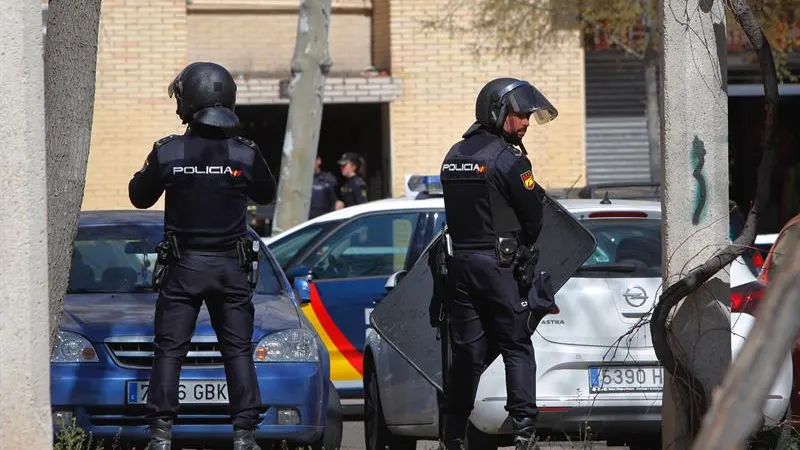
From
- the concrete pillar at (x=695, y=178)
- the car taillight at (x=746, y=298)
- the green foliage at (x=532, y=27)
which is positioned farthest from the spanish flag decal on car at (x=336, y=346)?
A: the green foliage at (x=532, y=27)

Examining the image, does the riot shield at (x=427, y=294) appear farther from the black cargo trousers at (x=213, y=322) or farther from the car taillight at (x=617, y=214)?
the car taillight at (x=617, y=214)

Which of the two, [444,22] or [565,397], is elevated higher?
[444,22]

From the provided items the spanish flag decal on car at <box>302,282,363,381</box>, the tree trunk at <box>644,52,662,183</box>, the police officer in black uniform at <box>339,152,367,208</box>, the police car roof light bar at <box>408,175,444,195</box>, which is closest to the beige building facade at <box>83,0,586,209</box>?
the police officer in black uniform at <box>339,152,367,208</box>

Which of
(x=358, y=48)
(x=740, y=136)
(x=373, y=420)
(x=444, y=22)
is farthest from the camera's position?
(x=740, y=136)

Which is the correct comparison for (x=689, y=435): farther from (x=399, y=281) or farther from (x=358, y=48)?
(x=358, y=48)

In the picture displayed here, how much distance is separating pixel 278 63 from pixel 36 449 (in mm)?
13546

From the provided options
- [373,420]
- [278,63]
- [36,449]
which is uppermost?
[278,63]

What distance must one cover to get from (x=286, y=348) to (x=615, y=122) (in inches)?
490

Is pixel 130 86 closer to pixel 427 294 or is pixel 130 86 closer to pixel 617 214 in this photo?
pixel 617 214

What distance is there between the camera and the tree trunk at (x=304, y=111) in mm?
13219

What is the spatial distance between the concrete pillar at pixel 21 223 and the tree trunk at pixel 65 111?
1258 millimetres

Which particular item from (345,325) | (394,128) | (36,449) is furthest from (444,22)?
(36,449)

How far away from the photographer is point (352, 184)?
1638 centimetres

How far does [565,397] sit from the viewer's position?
6.83m
